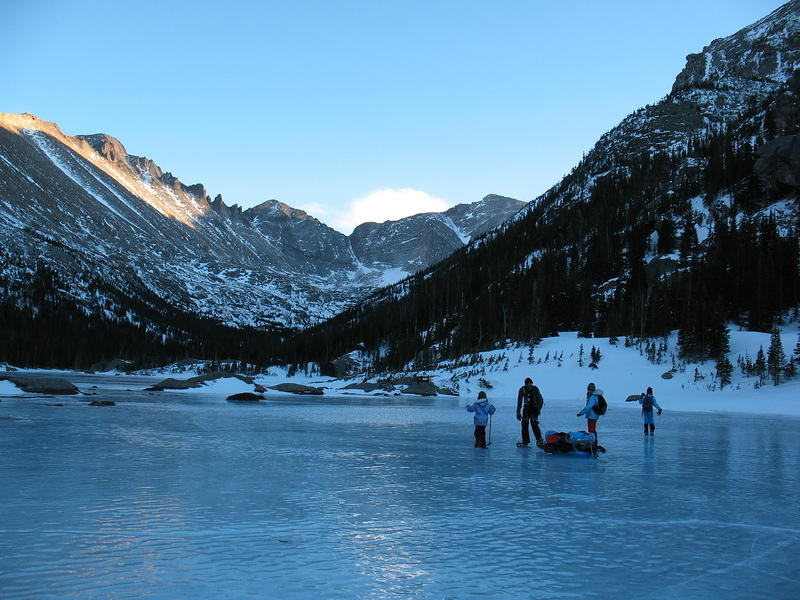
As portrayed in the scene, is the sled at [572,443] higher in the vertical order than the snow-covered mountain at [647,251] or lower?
lower

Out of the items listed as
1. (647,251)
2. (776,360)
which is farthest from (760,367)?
(647,251)

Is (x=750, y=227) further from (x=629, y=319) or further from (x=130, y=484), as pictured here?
(x=130, y=484)

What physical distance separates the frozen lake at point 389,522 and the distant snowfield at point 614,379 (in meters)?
25.2

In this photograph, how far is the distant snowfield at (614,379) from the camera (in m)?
48.2

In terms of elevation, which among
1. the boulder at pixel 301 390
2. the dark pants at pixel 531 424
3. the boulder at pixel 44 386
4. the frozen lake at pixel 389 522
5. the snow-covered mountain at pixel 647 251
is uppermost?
the snow-covered mountain at pixel 647 251

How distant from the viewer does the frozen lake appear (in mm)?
6914

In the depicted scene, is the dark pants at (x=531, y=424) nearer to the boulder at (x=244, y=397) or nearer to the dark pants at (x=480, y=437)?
the dark pants at (x=480, y=437)

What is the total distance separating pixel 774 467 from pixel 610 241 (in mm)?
96522

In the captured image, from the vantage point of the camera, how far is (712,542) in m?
8.88

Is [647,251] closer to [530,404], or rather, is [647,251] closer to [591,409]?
[591,409]

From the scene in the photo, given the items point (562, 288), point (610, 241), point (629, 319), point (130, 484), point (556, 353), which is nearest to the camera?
point (130, 484)

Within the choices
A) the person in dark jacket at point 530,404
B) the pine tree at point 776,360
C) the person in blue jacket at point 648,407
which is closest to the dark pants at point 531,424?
the person in dark jacket at point 530,404

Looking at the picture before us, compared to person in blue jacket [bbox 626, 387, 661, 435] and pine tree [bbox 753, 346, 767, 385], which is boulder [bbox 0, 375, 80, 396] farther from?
pine tree [bbox 753, 346, 767, 385]

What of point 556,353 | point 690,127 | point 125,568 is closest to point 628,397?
point 556,353
